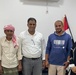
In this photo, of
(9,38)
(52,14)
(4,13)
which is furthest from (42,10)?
(9,38)

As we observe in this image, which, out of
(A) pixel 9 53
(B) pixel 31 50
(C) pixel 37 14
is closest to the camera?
(A) pixel 9 53

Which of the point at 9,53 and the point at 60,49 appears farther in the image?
the point at 60,49

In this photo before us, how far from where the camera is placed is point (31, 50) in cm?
331

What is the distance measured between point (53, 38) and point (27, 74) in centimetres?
82

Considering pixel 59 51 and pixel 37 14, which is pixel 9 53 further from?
pixel 37 14

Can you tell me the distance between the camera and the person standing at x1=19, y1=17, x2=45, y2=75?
333cm

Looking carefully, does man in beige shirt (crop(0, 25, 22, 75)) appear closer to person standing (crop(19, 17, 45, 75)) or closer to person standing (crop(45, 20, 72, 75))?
person standing (crop(19, 17, 45, 75))

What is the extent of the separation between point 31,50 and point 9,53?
Answer: 0.40 metres

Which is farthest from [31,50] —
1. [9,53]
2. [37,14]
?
[37,14]

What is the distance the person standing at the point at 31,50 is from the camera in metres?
3.33

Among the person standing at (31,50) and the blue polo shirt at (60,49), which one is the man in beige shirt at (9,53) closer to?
the person standing at (31,50)

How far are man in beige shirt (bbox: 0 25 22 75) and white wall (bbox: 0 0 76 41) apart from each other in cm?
59

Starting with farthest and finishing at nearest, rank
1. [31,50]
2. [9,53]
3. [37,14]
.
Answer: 1. [37,14]
2. [31,50]
3. [9,53]

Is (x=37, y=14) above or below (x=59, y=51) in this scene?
above
